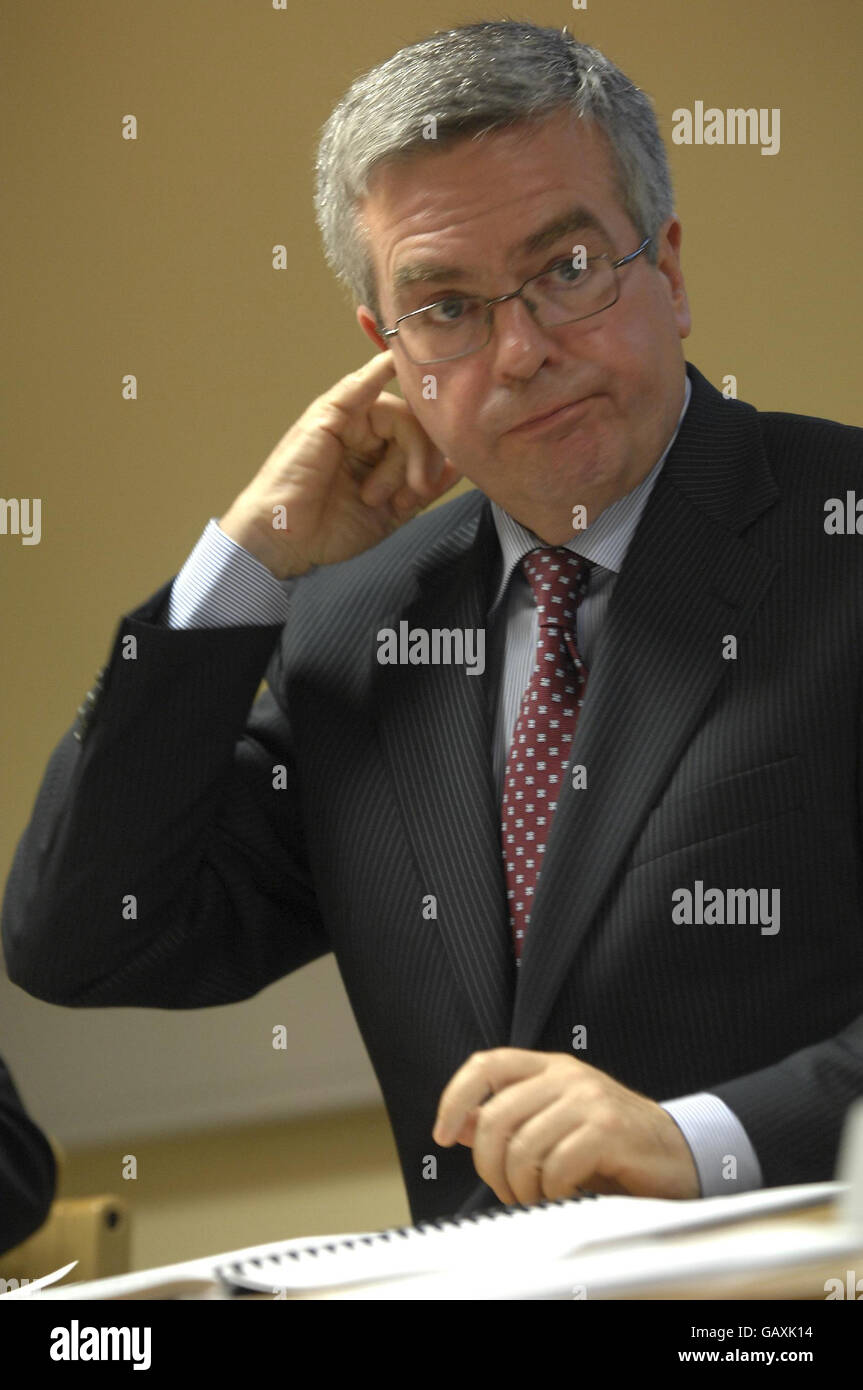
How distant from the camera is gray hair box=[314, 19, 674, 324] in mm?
1449

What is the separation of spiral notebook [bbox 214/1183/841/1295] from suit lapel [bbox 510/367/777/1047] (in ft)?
1.39

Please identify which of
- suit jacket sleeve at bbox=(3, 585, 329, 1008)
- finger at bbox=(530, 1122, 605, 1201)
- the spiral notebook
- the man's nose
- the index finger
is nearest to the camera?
the spiral notebook

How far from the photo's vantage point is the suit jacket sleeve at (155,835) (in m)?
1.55

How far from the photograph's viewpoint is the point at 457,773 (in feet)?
4.88

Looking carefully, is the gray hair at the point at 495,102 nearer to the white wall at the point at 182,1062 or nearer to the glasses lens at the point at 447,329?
the glasses lens at the point at 447,329

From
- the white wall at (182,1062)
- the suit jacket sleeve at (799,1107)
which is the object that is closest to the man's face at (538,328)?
the suit jacket sleeve at (799,1107)

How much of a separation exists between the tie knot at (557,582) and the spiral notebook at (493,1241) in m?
0.70

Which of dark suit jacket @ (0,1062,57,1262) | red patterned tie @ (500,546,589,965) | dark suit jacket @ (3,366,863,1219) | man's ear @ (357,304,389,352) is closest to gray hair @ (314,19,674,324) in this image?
man's ear @ (357,304,389,352)

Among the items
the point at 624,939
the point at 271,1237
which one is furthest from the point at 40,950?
the point at 271,1237

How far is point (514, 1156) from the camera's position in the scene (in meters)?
1.04

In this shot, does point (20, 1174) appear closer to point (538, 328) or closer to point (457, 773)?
point (457, 773)

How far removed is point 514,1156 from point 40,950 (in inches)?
27.5

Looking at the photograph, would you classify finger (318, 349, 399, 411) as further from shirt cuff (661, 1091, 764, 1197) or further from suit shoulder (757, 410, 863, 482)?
shirt cuff (661, 1091, 764, 1197)

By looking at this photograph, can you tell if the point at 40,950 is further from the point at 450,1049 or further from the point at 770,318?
the point at 770,318
